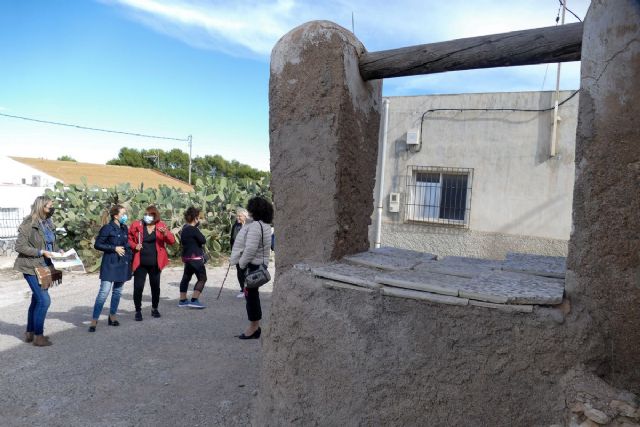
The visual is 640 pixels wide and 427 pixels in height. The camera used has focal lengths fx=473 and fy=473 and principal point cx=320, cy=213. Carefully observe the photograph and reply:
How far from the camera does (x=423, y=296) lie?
8.19 ft

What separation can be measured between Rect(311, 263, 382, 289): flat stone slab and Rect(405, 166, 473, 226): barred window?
680 centimetres

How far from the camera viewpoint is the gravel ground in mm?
3574

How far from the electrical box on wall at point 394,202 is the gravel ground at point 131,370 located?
14.3 ft

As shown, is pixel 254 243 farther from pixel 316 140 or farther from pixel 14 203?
pixel 14 203

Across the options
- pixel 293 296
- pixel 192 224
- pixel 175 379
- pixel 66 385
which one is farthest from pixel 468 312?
pixel 192 224

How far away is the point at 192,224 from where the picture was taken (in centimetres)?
656

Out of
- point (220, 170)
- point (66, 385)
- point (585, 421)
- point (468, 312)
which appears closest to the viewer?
point (585, 421)

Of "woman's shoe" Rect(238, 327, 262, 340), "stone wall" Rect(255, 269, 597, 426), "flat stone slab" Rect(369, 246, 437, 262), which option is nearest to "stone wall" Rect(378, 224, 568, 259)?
"woman's shoe" Rect(238, 327, 262, 340)

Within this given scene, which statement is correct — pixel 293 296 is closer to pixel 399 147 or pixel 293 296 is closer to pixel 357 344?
pixel 357 344

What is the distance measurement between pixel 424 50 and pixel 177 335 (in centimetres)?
413

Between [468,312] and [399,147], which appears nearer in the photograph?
[468,312]

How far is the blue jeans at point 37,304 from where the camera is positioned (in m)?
4.93

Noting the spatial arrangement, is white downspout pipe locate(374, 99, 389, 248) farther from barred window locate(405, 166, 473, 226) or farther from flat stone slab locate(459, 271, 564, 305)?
flat stone slab locate(459, 271, 564, 305)

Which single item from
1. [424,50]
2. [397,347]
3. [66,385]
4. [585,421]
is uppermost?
[424,50]
